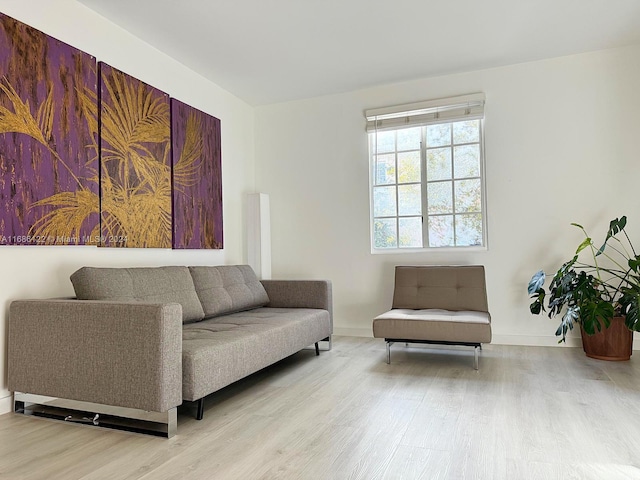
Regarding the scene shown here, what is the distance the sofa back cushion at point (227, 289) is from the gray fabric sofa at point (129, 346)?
0.28m

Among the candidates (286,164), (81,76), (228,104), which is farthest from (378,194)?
(81,76)

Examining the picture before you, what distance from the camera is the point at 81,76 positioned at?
2.90m

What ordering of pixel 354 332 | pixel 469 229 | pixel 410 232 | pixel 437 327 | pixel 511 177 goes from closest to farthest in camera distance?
pixel 437 327
pixel 511 177
pixel 469 229
pixel 410 232
pixel 354 332

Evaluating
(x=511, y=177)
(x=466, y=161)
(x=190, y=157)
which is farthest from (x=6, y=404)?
(x=511, y=177)

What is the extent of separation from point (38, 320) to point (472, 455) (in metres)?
2.20

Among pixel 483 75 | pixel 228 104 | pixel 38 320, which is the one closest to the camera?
pixel 38 320

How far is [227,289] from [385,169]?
7.02 ft

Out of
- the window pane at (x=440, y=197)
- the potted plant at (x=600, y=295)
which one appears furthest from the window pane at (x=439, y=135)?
the potted plant at (x=600, y=295)

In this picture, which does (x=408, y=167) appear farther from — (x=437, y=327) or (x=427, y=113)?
(x=437, y=327)

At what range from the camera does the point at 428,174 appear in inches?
177

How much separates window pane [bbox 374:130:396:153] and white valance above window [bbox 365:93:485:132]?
0.10 meters

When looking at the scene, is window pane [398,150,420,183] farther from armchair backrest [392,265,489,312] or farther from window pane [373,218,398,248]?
armchair backrest [392,265,489,312]

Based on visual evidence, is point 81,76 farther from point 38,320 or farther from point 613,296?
point 613,296

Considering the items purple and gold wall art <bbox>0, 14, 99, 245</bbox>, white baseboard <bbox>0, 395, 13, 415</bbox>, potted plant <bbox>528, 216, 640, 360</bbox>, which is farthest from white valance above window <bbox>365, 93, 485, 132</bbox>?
white baseboard <bbox>0, 395, 13, 415</bbox>
